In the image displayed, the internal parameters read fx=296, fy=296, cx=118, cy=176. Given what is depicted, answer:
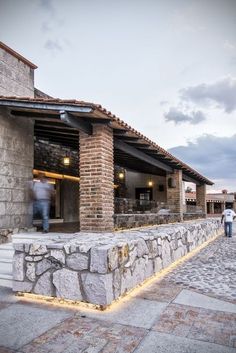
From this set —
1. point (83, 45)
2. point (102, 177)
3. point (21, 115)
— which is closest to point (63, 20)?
point (83, 45)

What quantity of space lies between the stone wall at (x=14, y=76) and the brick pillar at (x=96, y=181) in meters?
3.56

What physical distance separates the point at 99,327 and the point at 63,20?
13410mm

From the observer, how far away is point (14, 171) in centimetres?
734

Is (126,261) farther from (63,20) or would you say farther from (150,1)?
(63,20)

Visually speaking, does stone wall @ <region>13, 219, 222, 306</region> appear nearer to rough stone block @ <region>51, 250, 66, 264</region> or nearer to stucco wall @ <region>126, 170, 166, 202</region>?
rough stone block @ <region>51, 250, 66, 264</region>

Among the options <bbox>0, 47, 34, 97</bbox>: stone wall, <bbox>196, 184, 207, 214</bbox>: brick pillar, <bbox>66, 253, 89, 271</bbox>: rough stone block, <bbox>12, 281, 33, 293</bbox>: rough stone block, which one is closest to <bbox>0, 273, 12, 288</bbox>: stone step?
<bbox>12, 281, 33, 293</bbox>: rough stone block

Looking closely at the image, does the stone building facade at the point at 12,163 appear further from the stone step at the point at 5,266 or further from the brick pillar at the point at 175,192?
the brick pillar at the point at 175,192

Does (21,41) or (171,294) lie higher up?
(21,41)

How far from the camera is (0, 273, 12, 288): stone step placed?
186 inches

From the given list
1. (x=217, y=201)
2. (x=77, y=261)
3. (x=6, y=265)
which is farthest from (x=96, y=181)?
(x=217, y=201)

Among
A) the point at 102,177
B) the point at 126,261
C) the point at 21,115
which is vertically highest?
the point at 21,115

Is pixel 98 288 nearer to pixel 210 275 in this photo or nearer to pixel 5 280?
pixel 5 280

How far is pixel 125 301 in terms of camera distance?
12.9 ft

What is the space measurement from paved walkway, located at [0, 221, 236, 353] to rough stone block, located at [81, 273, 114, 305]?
15cm
